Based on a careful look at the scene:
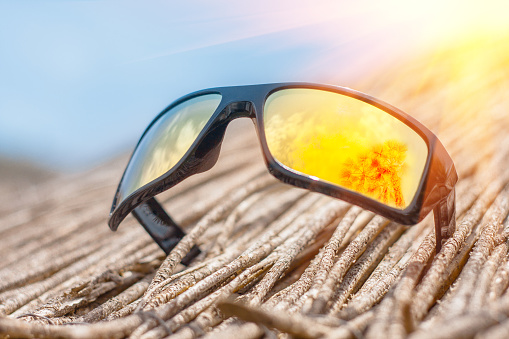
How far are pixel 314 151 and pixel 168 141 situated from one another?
0.41 m

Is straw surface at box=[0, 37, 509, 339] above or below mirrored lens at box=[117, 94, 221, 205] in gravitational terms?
below

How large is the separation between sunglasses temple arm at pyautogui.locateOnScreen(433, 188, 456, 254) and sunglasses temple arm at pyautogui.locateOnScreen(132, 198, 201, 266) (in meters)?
0.61

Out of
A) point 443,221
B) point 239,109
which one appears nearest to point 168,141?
point 239,109

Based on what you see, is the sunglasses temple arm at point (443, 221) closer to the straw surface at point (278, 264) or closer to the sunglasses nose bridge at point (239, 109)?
the straw surface at point (278, 264)

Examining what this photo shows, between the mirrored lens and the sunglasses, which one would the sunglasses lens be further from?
the mirrored lens

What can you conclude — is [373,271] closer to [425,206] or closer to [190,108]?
[425,206]

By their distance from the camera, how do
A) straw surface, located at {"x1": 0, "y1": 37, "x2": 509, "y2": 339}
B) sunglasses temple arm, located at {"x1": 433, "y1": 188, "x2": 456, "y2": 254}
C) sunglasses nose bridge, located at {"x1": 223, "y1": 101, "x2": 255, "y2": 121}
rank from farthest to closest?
sunglasses nose bridge, located at {"x1": 223, "y1": 101, "x2": 255, "y2": 121}, sunglasses temple arm, located at {"x1": 433, "y1": 188, "x2": 456, "y2": 254}, straw surface, located at {"x1": 0, "y1": 37, "x2": 509, "y2": 339}

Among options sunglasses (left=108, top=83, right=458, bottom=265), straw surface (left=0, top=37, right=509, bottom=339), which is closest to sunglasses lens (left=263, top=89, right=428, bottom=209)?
sunglasses (left=108, top=83, right=458, bottom=265)

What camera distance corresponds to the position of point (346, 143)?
90 cm

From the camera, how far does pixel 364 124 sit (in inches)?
35.2

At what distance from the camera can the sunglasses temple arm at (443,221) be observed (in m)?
0.80

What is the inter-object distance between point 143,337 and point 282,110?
60cm

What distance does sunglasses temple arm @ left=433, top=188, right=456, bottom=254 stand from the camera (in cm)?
80

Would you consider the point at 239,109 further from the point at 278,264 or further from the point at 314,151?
the point at 278,264
